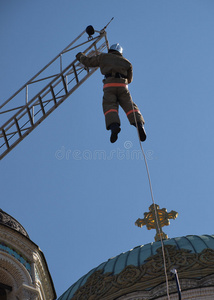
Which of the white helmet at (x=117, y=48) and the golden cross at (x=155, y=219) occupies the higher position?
the golden cross at (x=155, y=219)

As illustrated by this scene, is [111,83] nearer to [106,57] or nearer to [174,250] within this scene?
[106,57]

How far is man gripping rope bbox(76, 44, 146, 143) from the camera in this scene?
46.9 ft

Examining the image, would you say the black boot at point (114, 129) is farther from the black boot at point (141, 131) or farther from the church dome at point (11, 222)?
the church dome at point (11, 222)

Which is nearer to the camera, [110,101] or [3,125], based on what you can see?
[110,101]

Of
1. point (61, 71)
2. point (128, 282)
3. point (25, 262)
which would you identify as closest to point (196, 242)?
point (128, 282)

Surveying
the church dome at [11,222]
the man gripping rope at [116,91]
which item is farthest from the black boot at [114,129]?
the church dome at [11,222]

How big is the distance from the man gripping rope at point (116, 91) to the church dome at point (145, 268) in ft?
40.7

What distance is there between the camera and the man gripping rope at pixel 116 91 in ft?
46.9

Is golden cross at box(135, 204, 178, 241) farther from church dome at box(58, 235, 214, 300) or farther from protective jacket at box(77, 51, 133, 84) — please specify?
protective jacket at box(77, 51, 133, 84)

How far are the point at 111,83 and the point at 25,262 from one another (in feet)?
25.8

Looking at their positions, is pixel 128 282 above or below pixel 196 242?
below

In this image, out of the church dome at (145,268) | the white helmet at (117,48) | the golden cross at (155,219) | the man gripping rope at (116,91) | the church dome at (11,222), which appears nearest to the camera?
the man gripping rope at (116,91)

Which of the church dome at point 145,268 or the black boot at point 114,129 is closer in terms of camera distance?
the black boot at point 114,129

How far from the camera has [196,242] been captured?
95.7 ft
